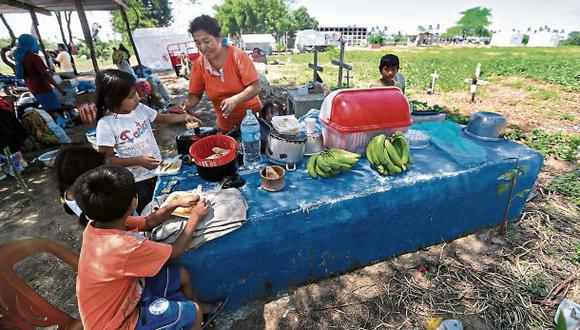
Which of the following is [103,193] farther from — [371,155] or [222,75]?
[371,155]

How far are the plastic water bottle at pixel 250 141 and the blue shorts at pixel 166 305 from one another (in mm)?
1224

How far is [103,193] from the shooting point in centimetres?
166

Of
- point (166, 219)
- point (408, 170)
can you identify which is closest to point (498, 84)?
point (408, 170)

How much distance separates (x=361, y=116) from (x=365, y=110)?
0.24 feet

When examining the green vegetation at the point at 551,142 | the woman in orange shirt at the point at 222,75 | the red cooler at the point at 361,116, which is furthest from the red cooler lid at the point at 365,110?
the green vegetation at the point at 551,142

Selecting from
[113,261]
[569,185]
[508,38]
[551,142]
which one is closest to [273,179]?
[113,261]

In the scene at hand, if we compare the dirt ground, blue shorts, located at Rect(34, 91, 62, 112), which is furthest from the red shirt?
the dirt ground

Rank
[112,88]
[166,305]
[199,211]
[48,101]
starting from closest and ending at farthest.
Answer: [166,305], [199,211], [112,88], [48,101]

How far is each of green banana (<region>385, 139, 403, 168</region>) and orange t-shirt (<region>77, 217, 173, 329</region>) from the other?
7.28 ft

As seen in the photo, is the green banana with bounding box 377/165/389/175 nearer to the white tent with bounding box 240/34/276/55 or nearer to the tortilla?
the tortilla

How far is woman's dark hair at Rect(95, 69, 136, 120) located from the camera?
235cm

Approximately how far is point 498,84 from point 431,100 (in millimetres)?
4547

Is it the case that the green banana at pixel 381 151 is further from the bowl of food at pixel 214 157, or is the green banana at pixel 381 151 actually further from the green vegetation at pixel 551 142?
the green vegetation at pixel 551 142

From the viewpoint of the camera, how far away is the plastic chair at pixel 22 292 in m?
1.60
